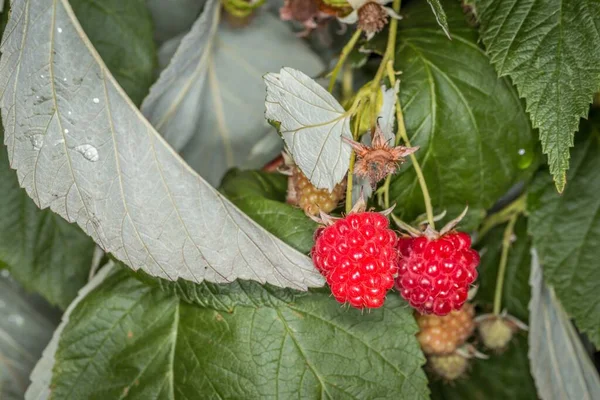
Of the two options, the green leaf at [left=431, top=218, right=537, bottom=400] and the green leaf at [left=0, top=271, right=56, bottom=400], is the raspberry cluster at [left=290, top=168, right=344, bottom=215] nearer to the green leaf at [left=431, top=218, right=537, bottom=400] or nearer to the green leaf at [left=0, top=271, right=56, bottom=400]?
the green leaf at [left=431, top=218, right=537, bottom=400]

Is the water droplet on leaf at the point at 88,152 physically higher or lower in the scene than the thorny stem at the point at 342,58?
higher

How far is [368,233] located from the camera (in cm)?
50

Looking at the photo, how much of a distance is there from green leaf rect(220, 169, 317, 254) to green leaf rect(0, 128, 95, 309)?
0.22 m

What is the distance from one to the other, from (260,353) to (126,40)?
345mm

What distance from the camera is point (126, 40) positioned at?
2.38 ft

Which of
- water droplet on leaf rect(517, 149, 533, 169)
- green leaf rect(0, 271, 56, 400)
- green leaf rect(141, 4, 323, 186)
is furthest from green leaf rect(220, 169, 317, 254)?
green leaf rect(0, 271, 56, 400)

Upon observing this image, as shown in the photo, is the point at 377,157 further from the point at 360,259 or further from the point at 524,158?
the point at 524,158

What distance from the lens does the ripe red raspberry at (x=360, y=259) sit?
1.64 ft

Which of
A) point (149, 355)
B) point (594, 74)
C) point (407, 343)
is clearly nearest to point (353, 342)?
point (407, 343)

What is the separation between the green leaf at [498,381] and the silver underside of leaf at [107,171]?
0.39 metres

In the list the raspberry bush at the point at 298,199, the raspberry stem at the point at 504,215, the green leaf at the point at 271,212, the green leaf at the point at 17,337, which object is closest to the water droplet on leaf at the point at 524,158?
the raspberry bush at the point at 298,199

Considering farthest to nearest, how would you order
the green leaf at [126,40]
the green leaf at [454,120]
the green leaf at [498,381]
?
1. the green leaf at [498,381]
2. the green leaf at [126,40]
3. the green leaf at [454,120]

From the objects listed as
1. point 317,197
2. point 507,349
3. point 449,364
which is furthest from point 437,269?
point 507,349

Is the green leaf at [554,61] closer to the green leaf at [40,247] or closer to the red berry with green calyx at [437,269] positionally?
the red berry with green calyx at [437,269]
